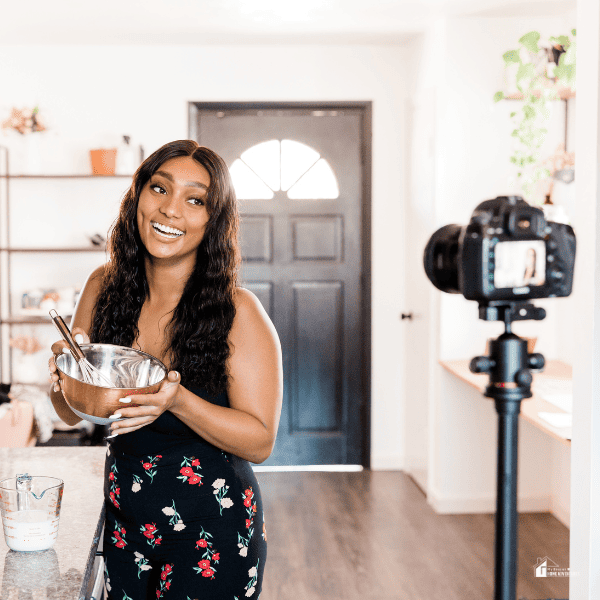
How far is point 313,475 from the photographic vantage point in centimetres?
Answer: 396

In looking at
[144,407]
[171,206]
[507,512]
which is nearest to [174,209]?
[171,206]

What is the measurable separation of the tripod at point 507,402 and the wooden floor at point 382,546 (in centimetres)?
200

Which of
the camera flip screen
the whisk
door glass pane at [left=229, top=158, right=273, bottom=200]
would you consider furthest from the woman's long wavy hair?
door glass pane at [left=229, top=158, right=273, bottom=200]

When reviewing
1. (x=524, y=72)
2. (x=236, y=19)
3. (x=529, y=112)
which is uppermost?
(x=236, y=19)

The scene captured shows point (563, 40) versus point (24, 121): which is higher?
point (563, 40)

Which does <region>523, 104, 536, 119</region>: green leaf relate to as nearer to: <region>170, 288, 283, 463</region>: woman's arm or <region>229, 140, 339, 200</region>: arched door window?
<region>229, 140, 339, 200</region>: arched door window

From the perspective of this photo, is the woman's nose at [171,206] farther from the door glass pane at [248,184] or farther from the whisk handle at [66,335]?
the door glass pane at [248,184]

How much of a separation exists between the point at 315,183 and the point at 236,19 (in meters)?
1.02

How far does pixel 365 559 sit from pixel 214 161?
81.4 inches

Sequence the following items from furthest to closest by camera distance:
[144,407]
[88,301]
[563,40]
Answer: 1. [563,40]
2. [88,301]
3. [144,407]

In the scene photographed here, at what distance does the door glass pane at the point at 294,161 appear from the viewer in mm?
3980

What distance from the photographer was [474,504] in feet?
11.0

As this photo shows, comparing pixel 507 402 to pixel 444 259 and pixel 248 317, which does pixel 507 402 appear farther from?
pixel 248 317

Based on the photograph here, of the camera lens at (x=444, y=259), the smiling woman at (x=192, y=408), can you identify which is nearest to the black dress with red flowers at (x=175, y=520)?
the smiling woman at (x=192, y=408)
